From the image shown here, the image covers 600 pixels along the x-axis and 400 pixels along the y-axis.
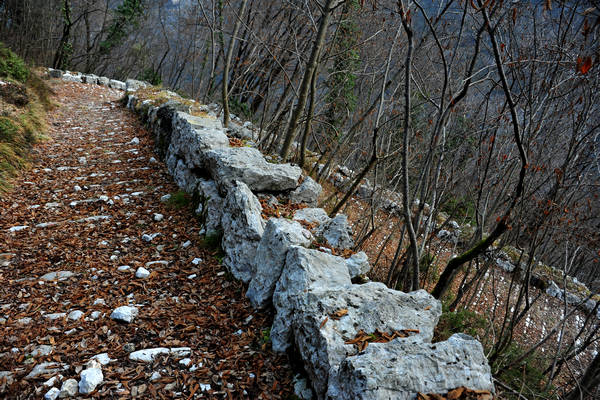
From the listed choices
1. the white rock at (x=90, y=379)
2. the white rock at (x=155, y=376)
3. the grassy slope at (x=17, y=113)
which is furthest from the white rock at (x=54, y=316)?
the grassy slope at (x=17, y=113)

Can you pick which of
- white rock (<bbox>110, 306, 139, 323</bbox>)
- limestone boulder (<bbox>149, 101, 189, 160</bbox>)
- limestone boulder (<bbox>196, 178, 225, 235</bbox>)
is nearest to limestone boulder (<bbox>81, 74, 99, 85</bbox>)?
limestone boulder (<bbox>149, 101, 189, 160</bbox>)

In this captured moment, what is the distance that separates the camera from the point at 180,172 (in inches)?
209

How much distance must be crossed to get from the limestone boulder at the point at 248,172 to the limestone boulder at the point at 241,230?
0.98 feet

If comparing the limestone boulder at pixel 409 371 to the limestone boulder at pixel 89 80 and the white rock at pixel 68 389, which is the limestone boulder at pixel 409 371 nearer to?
the white rock at pixel 68 389

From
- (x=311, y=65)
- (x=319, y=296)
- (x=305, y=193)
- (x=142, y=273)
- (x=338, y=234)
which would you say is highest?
(x=311, y=65)

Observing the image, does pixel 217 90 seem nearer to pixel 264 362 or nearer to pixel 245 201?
pixel 245 201

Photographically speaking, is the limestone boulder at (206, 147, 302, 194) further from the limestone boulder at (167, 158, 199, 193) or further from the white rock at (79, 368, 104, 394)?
the white rock at (79, 368, 104, 394)

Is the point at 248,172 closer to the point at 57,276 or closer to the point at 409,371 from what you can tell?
the point at 57,276

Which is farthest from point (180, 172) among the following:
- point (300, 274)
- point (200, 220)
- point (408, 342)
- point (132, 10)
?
Answer: point (132, 10)

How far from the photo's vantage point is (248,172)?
4.01 meters

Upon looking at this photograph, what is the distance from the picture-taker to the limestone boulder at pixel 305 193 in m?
4.36

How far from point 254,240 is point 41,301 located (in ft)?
6.33

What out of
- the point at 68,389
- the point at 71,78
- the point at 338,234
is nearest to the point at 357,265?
the point at 338,234

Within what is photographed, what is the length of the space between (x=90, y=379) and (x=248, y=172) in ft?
8.25
